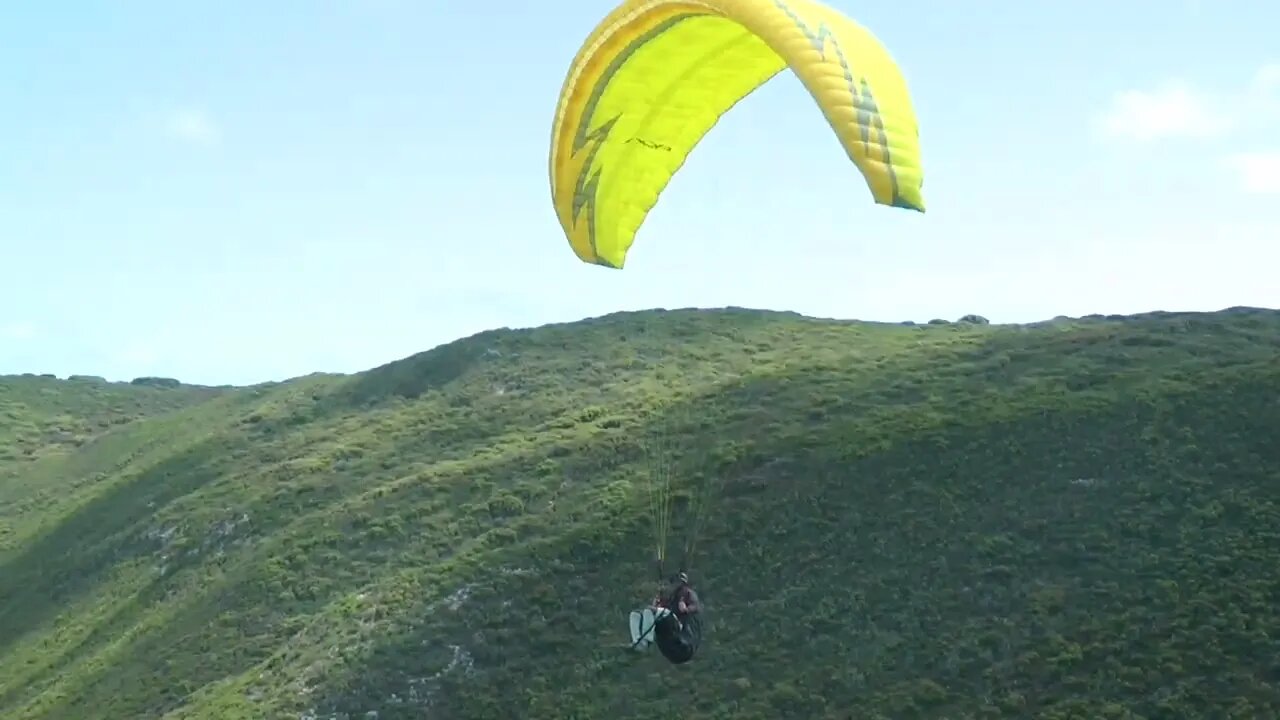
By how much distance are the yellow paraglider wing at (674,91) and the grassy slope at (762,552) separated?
43.0 feet

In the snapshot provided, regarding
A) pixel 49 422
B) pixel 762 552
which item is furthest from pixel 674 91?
pixel 49 422

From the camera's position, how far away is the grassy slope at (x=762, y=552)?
83.3 feet

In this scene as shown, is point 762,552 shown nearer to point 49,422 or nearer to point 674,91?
point 674,91

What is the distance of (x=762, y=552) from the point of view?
103 feet

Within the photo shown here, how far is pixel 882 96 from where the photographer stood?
470 inches

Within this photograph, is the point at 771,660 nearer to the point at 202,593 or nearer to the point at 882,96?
the point at 882,96

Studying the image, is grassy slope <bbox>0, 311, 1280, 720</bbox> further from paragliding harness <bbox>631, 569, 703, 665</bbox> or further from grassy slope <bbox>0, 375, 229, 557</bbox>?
paragliding harness <bbox>631, 569, 703, 665</bbox>

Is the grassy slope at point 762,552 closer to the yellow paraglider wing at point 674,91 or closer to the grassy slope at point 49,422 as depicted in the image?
the grassy slope at point 49,422

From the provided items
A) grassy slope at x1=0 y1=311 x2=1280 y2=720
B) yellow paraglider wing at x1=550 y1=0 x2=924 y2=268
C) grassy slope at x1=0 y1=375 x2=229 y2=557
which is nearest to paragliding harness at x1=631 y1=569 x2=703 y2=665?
yellow paraglider wing at x1=550 y1=0 x2=924 y2=268

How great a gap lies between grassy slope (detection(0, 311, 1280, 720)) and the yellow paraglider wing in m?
13.1

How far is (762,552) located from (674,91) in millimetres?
18006

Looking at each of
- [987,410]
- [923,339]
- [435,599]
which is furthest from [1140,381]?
[435,599]

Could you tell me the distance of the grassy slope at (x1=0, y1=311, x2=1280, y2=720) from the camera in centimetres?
2539

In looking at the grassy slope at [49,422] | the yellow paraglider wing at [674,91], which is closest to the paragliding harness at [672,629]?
the yellow paraglider wing at [674,91]
